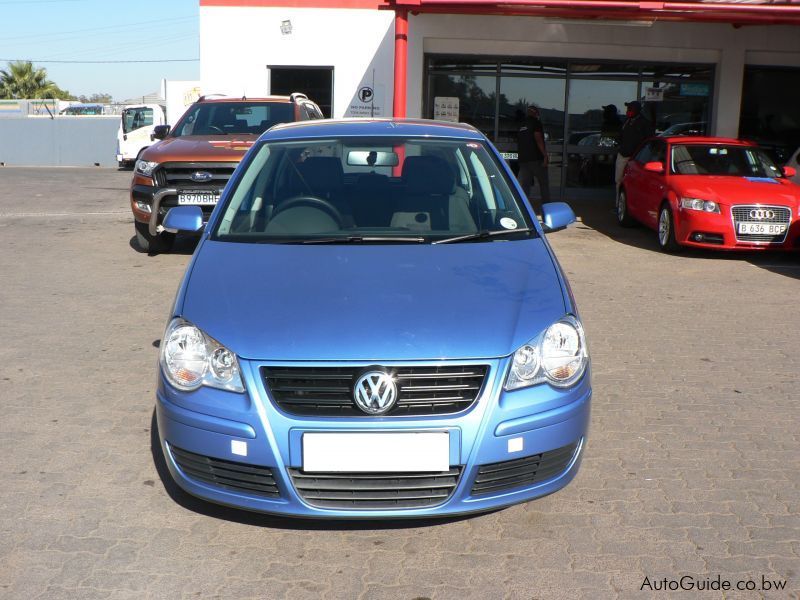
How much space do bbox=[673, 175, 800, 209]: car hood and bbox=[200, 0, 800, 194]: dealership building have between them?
20.7ft

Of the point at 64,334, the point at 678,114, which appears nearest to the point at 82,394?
the point at 64,334

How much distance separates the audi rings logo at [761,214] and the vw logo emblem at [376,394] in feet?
27.2

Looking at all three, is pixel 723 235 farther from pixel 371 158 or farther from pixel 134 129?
pixel 134 129

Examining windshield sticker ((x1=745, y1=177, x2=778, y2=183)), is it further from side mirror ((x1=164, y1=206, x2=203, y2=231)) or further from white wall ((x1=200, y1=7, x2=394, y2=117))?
side mirror ((x1=164, y1=206, x2=203, y2=231))

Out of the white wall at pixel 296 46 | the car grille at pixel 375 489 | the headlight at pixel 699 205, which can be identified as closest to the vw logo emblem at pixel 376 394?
the car grille at pixel 375 489

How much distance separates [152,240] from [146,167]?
85 cm

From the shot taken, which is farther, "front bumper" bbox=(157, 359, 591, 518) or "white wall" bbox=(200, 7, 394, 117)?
"white wall" bbox=(200, 7, 394, 117)

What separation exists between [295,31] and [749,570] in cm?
1551

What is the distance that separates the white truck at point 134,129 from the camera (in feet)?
102

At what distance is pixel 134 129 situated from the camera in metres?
31.5

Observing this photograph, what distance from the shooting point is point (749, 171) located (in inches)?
460

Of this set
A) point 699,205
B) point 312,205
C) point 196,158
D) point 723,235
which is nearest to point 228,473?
point 312,205

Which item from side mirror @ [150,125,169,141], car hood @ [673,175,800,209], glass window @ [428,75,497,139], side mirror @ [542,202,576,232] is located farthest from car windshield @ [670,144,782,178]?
side mirror @ [542,202,576,232]

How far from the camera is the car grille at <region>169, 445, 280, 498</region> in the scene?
338 cm
